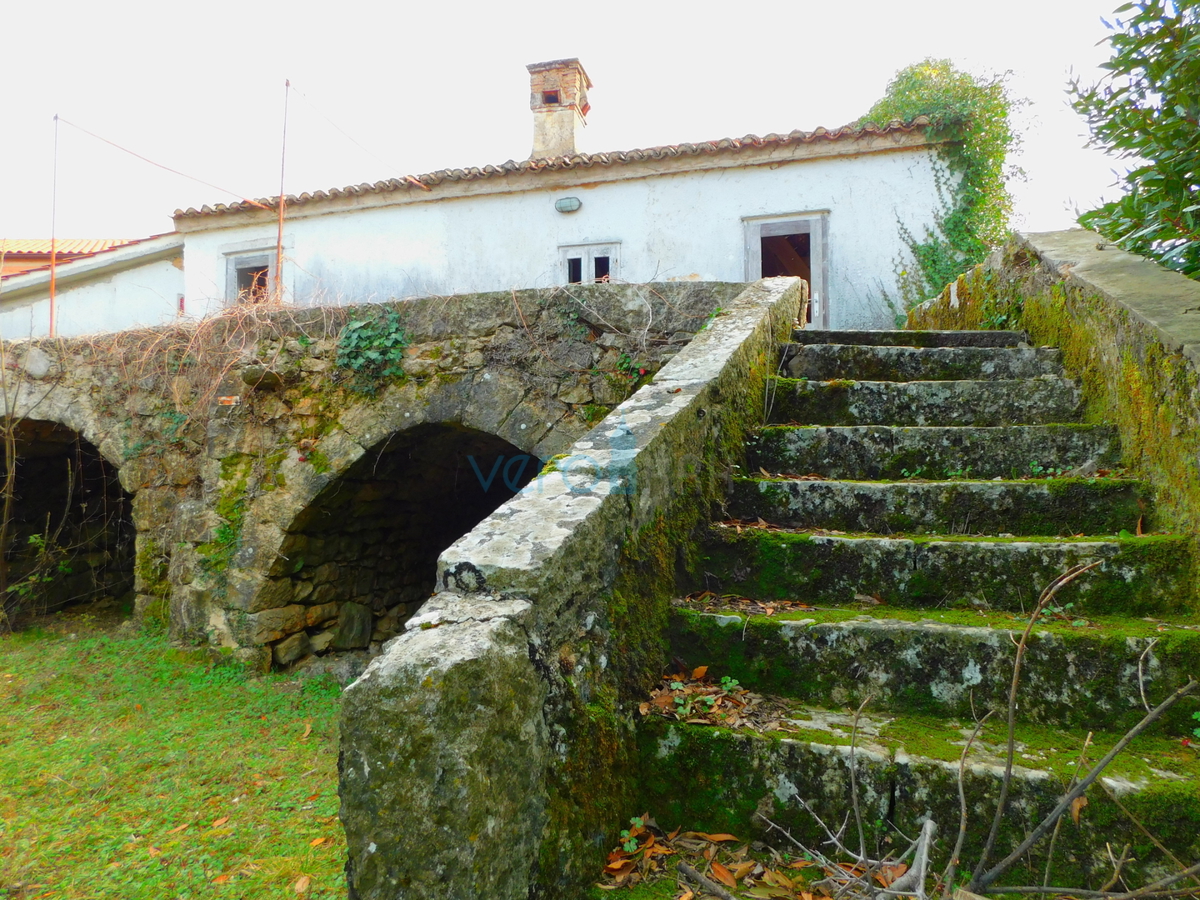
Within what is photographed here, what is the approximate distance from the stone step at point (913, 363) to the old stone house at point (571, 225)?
4.44 meters

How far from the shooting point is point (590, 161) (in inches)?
323

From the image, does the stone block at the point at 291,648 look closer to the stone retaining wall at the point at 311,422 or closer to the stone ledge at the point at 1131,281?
the stone retaining wall at the point at 311,422

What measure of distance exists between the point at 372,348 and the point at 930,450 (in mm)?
3348

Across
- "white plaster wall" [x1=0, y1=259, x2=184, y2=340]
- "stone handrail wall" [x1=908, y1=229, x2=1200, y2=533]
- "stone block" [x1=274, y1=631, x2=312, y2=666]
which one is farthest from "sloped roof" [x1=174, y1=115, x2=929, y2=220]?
"stone block" [x1=274, y1=631, x2=312, y2=666]

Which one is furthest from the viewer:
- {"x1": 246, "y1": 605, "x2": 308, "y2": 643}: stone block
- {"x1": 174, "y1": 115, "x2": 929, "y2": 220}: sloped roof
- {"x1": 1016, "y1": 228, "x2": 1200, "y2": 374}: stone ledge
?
{"x1": 174, "y1": 115, "x2": 929, "y2": 220}: sloped roof

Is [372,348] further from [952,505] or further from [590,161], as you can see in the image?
[590,161]

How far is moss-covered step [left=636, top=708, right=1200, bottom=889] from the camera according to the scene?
1415 mm

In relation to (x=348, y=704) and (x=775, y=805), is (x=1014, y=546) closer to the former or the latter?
(x=775, y=805)

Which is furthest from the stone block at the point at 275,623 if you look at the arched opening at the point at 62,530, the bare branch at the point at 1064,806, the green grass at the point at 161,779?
the bare branch at the point at 1064,806

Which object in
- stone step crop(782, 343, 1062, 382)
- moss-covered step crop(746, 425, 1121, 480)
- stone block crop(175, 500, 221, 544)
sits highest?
stone step crop(782, 343, 1062, 382)

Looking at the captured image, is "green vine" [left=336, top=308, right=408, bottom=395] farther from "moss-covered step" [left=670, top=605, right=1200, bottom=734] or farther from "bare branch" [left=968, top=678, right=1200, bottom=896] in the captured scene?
"bare branch" [left=968, top=678, right=1200, bottom=896]

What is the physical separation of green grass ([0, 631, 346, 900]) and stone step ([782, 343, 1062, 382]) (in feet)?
9.63

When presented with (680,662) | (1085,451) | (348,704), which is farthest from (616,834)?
(1085,451)

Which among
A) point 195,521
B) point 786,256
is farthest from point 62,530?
point 786,256
